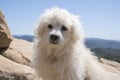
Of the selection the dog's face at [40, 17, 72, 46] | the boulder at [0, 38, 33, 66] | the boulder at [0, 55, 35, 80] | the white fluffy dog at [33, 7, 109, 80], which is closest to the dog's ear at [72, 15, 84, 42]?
the white fluffy dog at [33, 7, 109, 80]

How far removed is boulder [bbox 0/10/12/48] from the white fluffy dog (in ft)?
10.7

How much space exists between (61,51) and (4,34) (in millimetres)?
3941

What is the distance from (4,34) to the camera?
1106cm

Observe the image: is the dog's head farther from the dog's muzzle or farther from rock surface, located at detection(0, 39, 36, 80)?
rock surface, located at detection(0, 39, 36, 80)

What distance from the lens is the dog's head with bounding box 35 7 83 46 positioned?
24.1ft

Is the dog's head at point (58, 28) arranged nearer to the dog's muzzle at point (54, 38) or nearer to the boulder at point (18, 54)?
the dog's muzzle at point (54, 38)

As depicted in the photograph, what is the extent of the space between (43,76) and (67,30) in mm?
1398

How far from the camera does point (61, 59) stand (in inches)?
306

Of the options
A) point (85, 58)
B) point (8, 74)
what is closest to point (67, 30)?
point (85, 58)

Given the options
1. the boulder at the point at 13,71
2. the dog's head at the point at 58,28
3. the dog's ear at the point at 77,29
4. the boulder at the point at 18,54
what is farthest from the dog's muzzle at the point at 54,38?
the boulder at the point at 18,54

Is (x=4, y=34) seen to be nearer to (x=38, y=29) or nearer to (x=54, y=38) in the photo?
(x=38, y=29)

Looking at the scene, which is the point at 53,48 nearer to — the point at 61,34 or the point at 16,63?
the point at 61,34

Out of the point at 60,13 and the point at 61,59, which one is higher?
the point at 60,13

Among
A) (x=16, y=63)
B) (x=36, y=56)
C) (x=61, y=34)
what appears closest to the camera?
(x=61, y=34)
